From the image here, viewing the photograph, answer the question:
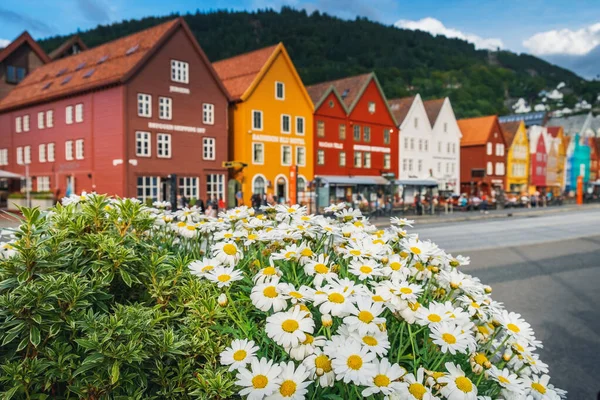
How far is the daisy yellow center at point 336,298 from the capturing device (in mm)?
2369

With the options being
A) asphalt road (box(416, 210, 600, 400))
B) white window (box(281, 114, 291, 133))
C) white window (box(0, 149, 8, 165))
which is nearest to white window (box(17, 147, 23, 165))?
white window (box(0, 149, 8, 165))

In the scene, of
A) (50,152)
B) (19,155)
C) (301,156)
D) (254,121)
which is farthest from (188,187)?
(19,155)

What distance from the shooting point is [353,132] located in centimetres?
5062

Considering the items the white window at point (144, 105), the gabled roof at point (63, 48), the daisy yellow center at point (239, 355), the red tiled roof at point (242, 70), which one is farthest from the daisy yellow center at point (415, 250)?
the gabled roof at point (63, 48)

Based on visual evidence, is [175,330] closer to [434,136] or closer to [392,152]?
[392,152]

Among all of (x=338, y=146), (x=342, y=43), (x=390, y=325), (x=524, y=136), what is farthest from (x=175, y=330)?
(x=342, y=43)

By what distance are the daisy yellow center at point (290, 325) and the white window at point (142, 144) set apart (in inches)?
1349

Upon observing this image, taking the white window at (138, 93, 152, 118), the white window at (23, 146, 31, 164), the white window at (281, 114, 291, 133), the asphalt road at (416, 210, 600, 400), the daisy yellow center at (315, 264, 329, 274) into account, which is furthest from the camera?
the white window at (281, 114, 291, 133)

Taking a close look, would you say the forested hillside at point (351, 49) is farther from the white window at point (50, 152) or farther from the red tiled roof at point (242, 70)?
the white window at point (50, 152)

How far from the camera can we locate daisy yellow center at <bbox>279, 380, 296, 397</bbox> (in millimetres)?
2094

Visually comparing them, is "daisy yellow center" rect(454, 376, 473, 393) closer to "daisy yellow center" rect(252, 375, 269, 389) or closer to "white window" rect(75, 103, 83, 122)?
"daisy yellow center" rect(252, 375, 269, 389)

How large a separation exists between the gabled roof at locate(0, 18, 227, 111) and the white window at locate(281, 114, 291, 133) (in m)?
6.33

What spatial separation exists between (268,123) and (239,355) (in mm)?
41456

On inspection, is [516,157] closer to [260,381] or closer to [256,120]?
[256,120]
